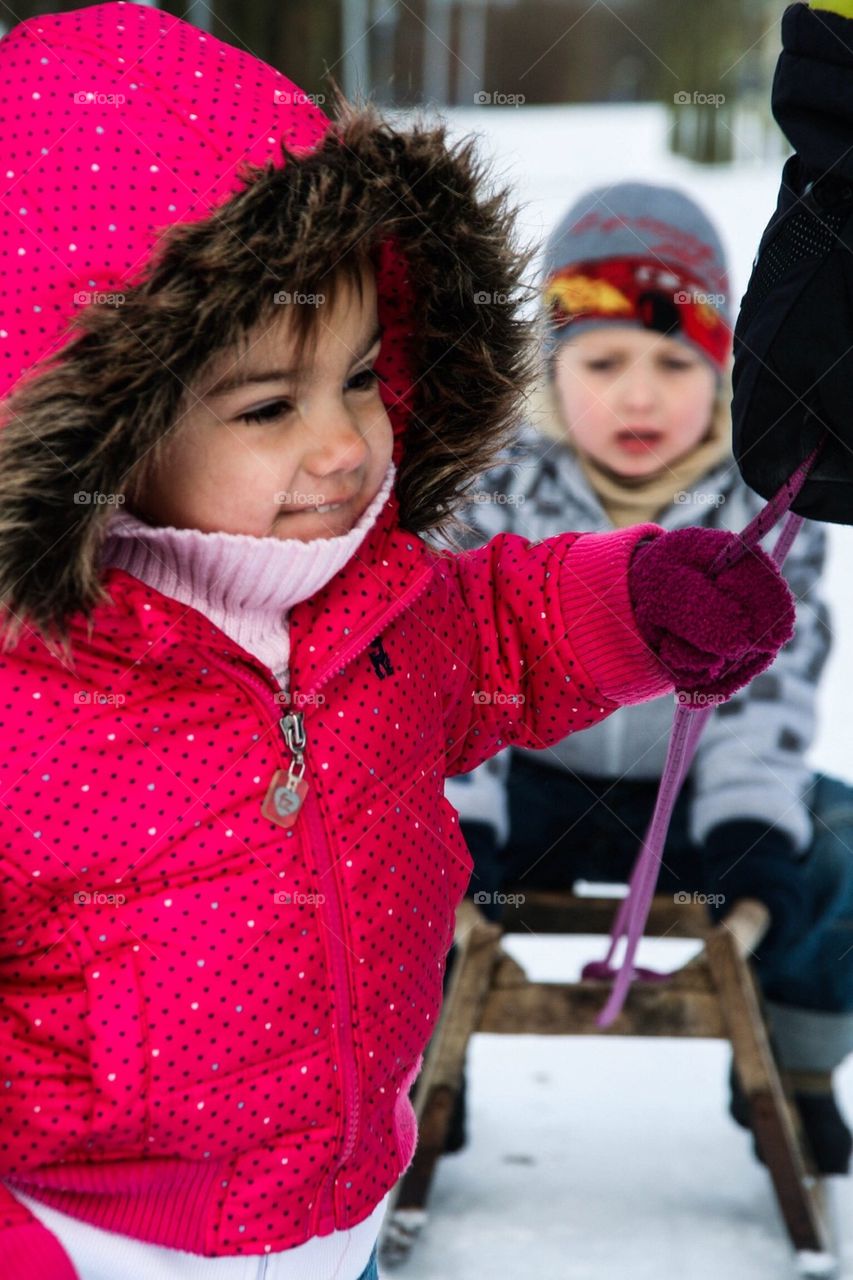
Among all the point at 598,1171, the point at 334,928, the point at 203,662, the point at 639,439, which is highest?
the point at 203,662

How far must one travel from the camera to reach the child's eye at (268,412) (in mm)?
884

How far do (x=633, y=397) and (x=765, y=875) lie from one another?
63cm

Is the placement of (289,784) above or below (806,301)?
below

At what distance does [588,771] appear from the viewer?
6.44ft

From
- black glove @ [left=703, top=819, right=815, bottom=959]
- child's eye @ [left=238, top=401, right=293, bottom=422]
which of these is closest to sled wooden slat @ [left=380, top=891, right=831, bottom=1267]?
black glove @ [left=703, top=819, right=815, bottom=959]

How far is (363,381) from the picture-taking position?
37.3 inches

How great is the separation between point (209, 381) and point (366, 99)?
0.26 m

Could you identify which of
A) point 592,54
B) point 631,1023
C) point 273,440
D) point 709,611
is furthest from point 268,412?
point 592,54

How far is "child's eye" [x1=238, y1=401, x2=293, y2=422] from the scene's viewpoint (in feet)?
2.90

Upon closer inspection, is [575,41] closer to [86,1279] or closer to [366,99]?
[366,99]

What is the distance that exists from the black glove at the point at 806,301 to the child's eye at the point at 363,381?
23cm

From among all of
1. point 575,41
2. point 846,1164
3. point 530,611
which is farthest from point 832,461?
point 575,41

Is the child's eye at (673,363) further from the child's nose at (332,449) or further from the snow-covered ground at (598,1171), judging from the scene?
the child's nose at (332,449)

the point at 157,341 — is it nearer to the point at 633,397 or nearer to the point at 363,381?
the point at 363,381
